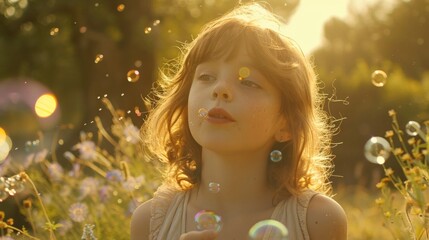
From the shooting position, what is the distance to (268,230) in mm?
3102

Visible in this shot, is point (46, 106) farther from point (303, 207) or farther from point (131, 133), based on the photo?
point (303, 207)

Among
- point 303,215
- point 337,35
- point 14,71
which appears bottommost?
point 337,35

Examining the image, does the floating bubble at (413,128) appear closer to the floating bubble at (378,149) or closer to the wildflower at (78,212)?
the floating bubble at (378,149)

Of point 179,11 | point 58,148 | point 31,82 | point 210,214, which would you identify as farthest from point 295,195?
point 31,82

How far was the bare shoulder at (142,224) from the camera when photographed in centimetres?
338

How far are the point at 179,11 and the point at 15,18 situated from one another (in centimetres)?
406

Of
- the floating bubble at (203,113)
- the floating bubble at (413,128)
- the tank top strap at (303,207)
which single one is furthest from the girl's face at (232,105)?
the floating bubble at (413,128)

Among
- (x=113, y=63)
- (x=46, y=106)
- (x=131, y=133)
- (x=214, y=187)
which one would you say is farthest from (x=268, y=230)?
(x=46, y=106)

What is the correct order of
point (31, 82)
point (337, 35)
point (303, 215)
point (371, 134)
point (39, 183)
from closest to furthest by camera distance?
1. point (303, 215)
2. point (39, 183)
3. point (371, 134)
4. point (31, 82)
5. point (337, 35)

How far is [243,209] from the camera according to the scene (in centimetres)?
318

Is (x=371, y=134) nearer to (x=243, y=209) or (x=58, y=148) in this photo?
(x=58, y=148)

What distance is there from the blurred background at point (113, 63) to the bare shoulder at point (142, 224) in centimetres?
858

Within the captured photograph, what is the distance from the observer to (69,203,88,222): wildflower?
4.83 metres

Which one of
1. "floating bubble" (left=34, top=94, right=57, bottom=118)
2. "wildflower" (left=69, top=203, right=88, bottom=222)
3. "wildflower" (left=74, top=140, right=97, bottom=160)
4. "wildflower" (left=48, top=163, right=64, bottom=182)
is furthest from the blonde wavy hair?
"floating bubble" (left=34, top=94, right=57, bottom=118)
